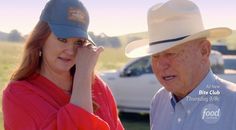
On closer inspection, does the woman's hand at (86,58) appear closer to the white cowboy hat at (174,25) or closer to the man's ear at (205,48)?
the white cowboy hat at (174,25)

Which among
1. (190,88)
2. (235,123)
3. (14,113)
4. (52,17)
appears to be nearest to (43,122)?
(14,113)

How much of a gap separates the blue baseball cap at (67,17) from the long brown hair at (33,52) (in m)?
0.05

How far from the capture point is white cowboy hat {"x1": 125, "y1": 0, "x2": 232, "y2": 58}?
274 cm

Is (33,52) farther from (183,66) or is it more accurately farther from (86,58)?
(183,66)

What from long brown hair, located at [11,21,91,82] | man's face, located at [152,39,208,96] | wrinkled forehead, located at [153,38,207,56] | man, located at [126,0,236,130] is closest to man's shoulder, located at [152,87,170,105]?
man, located at [126,0,236,130]

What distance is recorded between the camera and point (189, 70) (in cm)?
269

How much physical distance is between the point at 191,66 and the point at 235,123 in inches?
15.0

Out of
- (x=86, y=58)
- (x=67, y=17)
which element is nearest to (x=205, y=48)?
(x=86, y=58)

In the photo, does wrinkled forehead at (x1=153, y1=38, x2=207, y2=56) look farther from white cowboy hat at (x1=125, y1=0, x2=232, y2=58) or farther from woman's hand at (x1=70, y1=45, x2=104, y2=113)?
woman's hand at (x1=70, y1=45, x2=104, y2=113)

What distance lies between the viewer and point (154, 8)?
2.85 metres

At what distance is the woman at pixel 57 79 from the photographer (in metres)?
2.94

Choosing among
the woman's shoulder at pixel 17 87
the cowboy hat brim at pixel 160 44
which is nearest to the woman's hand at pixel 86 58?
the cowboy hat brim at pixel 160 44
